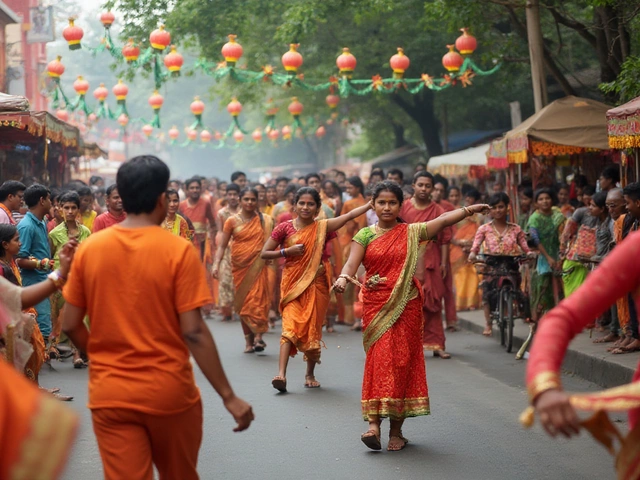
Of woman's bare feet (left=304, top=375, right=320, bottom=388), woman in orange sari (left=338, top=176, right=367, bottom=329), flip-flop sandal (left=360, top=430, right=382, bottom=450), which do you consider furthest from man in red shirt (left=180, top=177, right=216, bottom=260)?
flip-flop sandal (left=360, top=430, right=382, bottom=450)

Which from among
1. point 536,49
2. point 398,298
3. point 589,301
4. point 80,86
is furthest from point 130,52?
point 589,301

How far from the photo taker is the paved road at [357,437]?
6.40m

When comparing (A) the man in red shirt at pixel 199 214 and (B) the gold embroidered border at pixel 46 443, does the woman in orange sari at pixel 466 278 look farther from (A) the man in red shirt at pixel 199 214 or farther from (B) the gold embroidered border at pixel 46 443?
(B) the gold embroidered border at pixel 46 443

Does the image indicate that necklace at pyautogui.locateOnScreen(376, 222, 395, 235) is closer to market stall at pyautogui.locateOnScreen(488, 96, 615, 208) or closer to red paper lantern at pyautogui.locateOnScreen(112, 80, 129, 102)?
market stall at pyautogui.locateOnScreen(488, 96, 615, 208)

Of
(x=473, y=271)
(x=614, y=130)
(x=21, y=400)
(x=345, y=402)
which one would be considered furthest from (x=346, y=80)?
(x=21, y=400)

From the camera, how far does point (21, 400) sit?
2.58 m

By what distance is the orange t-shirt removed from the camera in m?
4.02

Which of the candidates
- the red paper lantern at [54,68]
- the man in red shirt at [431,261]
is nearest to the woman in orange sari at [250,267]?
the man in red shirt at [431,261]

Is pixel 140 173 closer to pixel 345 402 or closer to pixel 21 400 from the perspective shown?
pixel 21 400

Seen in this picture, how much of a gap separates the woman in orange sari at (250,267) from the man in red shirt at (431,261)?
1.86m

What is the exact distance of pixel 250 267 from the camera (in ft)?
40.9

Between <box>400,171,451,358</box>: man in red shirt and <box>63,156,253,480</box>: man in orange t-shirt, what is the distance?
23.2ft

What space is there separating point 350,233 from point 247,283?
12.1 ft

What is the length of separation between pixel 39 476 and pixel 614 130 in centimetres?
882
